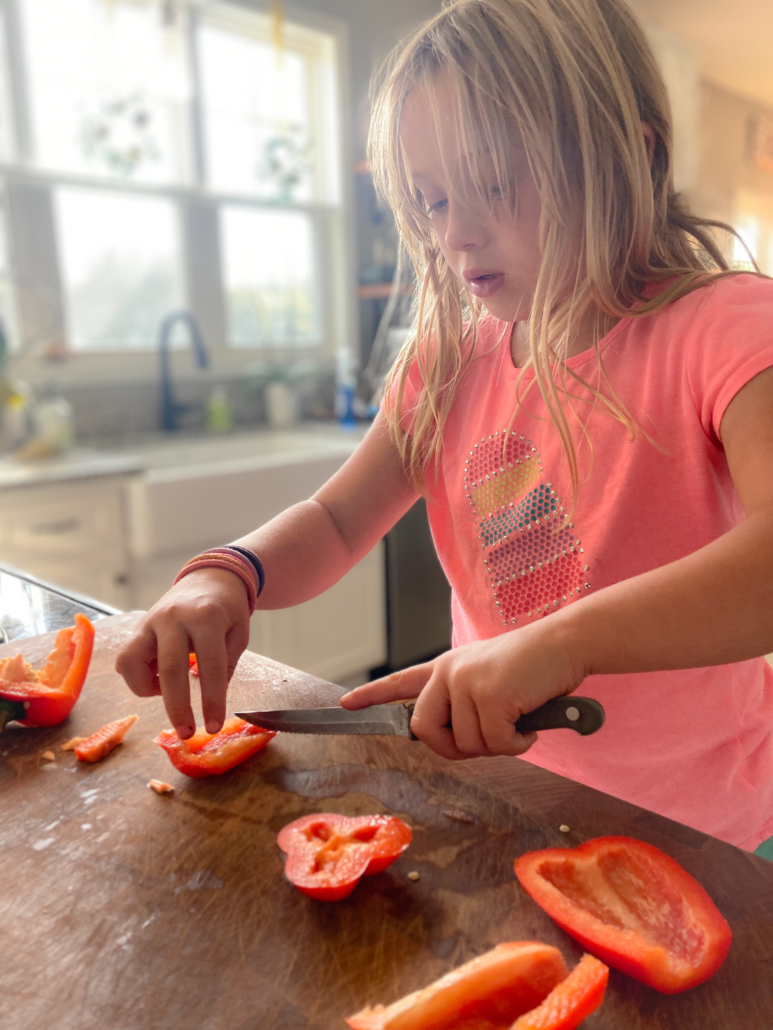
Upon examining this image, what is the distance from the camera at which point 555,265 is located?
70 centimetres

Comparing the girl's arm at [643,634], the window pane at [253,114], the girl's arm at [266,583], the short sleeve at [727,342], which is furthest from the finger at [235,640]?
the window pane at [253,114]

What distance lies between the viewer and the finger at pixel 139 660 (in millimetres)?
692

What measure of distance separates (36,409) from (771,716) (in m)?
2.12

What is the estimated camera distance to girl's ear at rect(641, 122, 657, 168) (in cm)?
71

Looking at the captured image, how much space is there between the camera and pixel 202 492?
204 cm

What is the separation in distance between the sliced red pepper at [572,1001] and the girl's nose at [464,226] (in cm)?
56

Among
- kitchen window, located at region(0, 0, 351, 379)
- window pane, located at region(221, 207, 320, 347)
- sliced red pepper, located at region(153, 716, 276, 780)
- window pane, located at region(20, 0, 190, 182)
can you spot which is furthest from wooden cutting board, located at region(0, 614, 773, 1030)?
window pane, located at region(221, 207, 320, 347)

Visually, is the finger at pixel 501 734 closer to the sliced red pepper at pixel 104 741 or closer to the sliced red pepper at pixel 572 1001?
the sliced red pepper at pixel 572 1001

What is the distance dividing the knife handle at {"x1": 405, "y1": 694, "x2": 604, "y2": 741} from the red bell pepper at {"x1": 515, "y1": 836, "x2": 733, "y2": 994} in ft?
0.27

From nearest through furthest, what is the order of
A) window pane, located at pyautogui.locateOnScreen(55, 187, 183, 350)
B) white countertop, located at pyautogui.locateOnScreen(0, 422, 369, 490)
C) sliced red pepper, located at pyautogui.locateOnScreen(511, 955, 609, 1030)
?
1. sliced red pepper, located at pyautogui.locateOnScreen(511, 955, 609, 1030)
2. white countertop, located at pyautogui.locateOnScreen(0, 422, 369, 490)
3. window pane, located at pyautogui.locateOnScreen(55, 187, 183, 350)

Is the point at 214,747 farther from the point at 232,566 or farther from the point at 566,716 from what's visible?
the point at 566,716

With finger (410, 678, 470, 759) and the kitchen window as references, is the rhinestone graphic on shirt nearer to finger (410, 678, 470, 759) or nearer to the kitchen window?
finger (410, 678, 470, 759)

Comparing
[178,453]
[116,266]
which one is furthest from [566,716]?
[116,266]

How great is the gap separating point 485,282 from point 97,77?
92.4 inches
